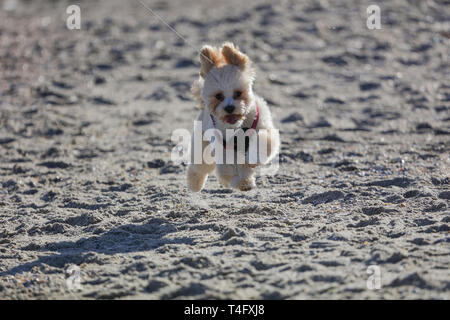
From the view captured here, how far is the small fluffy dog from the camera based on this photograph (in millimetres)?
5227

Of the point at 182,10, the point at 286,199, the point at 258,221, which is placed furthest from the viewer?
the point at 182,10

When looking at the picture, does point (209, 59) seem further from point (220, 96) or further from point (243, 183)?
point (243, 183)

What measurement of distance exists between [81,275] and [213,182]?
247 centimetres

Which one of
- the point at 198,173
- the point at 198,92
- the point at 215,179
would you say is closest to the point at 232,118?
the point at 198,92

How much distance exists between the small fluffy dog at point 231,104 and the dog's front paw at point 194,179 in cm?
50

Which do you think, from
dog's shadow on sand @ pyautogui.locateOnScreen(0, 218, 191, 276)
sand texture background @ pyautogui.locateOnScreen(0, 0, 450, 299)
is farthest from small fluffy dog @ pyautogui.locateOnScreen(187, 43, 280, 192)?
dog's shadow on sand @ pyautogui.locateOnScreen(0, 218, 191, 276)

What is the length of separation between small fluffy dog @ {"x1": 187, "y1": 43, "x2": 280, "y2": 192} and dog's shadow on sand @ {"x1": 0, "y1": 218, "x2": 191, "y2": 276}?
693mm

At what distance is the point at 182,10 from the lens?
50.9 feet

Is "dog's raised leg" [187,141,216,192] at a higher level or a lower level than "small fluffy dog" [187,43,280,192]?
lower

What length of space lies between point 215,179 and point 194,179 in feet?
3.46

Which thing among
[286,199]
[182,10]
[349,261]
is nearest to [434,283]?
[349,261]

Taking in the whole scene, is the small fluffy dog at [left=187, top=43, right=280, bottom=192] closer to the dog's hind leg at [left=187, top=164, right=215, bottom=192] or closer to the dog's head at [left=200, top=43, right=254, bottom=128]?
the dog's head at [left=200, top=43, right=254, bottom=128]

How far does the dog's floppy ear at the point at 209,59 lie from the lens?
5.32m
